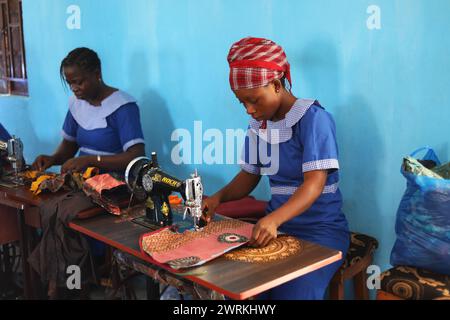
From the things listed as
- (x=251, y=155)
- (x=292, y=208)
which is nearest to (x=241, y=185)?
(x=251, y=155)

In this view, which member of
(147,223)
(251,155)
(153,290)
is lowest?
(153,290)

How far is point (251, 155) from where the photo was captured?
7.27 feet

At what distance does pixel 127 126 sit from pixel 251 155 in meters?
0.92

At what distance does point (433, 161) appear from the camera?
81.1 inches

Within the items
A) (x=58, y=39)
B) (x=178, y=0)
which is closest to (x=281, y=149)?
(x=178, y=0)

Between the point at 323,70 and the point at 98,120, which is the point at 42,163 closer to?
the point at 98,120

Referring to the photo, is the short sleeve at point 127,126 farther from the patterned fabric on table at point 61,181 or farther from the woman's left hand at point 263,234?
the woman's left hand at point 263,234

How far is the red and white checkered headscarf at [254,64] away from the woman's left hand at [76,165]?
1.10m

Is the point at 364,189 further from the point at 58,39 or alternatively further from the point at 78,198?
the point at 58,39

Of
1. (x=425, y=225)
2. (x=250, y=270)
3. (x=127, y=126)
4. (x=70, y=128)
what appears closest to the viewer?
(x=250, y=270)

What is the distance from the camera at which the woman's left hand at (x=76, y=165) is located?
8.52ft

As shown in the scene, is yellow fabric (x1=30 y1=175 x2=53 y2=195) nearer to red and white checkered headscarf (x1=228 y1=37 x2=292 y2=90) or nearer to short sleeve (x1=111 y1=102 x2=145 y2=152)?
short sleeve (x1=111 y1=102 x2=145 y2=152)

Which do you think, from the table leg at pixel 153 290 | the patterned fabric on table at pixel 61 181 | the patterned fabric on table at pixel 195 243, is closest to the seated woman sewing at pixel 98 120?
the patterned fabric on table at pixel 61 181

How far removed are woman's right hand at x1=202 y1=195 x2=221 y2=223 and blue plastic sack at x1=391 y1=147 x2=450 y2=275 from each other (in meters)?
0.71
